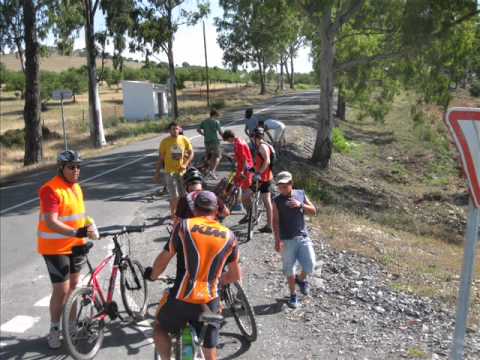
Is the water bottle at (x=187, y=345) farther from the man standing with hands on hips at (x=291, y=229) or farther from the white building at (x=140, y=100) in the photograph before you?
the white building at (x=140, y=100)

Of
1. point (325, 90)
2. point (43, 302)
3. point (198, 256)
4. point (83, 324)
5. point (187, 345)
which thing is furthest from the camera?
point (325, 90)

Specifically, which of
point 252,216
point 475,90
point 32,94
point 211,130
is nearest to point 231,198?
point 252,216

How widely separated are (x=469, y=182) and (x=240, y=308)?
3.03 meters

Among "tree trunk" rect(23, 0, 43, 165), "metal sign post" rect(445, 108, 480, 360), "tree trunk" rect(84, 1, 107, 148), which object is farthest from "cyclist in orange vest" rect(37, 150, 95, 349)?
"tree trunk" rect(84, 1, 107, 148)

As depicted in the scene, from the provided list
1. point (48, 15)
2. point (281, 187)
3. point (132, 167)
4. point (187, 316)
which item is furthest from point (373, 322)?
point (48, 15)

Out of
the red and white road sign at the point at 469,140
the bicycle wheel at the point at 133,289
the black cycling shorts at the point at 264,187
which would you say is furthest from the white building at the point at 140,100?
the red and white road sign at the point at 469,140

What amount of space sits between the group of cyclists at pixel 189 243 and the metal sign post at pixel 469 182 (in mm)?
1640

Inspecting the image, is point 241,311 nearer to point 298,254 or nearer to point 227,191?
point 298,254

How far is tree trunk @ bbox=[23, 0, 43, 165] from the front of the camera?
21.4m

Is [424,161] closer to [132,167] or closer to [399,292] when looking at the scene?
[132,167]

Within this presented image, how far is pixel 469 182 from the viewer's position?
3.19 meters

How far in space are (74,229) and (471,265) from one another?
142 inches

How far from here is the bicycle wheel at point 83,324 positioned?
482 cm

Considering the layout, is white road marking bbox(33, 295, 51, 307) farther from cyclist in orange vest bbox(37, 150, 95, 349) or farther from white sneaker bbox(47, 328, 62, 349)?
cyclist in orange vest bbox(37, 150, 95, 349)
